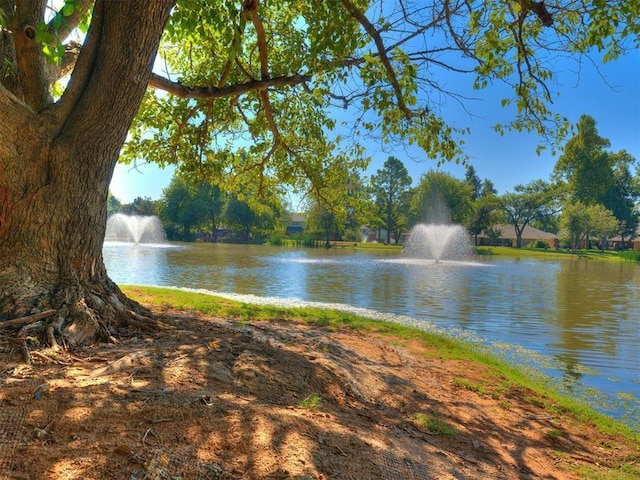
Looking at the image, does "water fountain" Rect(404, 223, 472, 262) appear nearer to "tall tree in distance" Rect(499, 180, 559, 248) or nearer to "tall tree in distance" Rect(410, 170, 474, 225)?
"tall tree in distance" Rect(410, 170, 474, 225)

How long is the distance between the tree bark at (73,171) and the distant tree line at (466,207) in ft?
181

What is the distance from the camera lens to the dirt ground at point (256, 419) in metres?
2.45

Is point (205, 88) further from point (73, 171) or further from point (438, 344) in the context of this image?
point (438, 344)

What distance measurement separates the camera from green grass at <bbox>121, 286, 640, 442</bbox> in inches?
235

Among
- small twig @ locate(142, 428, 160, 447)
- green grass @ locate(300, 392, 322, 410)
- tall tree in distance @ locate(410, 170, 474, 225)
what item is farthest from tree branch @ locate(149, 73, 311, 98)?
tall tree in distance @ locate(410, 170, 474, 225)

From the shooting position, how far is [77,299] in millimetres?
4668

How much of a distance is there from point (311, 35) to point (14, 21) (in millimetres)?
4513

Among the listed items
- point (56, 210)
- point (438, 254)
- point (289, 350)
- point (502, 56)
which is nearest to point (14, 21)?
point (56, 210)

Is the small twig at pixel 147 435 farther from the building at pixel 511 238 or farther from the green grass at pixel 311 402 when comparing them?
the building at pixel 511 238

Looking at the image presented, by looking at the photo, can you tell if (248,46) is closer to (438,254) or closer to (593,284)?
(593,284)

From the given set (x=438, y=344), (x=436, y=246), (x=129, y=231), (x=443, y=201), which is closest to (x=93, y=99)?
(x=438, y=344)

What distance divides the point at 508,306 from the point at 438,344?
7388 millimetres

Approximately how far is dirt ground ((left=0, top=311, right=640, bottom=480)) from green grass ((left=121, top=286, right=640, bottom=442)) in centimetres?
23

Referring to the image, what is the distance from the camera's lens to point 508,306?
1489 cm
